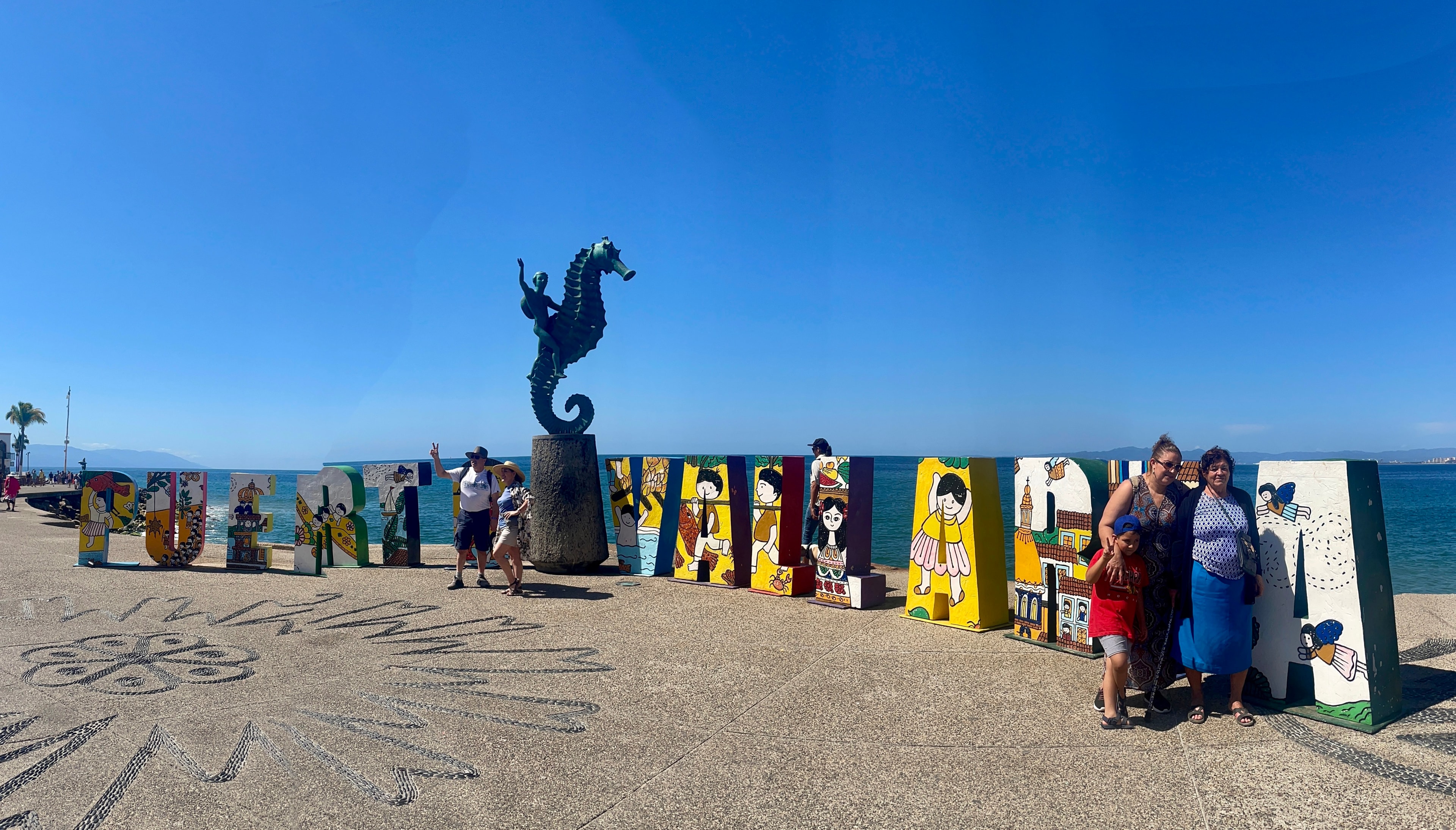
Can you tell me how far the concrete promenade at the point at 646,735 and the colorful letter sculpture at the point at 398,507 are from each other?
4.11 m

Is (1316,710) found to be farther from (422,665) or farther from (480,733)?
(422,665)

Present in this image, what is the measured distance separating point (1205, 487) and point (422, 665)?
6357 millimetres

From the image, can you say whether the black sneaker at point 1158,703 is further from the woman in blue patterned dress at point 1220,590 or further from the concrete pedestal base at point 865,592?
the concrete pedestal base at point 865,592

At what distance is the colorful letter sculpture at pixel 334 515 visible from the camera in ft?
40.4

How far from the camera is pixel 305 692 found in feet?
19.6

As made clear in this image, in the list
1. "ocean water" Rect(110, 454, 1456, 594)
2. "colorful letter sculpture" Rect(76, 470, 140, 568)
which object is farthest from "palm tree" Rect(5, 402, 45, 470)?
"colorful letter sculpture" Rect(76, 470, 140, 568)

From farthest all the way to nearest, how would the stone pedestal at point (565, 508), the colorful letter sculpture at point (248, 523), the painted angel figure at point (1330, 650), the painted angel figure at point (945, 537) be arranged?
the colorful letter sculpture at point (248, 523)
the stone pedestal at point (565, 508)
the painted angel figure at point (945, 537)
the painted angel figure at point (1330, 650)

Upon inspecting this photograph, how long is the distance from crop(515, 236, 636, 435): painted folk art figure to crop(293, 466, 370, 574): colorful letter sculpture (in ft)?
10.9

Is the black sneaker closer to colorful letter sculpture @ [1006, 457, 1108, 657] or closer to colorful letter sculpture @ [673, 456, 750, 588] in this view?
colorful letter sculpture @ [1006, 457, 1108, 657]

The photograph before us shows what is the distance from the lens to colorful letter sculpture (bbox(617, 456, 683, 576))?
1138 cm

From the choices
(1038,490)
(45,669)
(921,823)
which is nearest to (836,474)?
(1038,490)

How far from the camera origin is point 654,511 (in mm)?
11594

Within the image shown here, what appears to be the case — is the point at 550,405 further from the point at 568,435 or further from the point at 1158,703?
the point at 1158,703

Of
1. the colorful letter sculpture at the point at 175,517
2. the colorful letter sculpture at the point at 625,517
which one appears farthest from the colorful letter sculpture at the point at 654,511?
the colorful letter sculpture at the point at 175,517
